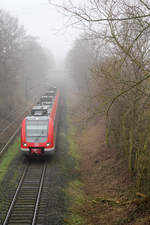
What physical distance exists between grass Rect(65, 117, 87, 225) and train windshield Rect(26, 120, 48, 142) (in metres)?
2.45

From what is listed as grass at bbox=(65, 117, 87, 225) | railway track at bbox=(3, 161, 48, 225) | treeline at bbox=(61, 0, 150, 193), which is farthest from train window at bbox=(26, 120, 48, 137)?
treeline at bbox=(61, 0, 150, 193)

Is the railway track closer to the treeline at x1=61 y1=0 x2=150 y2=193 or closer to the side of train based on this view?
the side of train

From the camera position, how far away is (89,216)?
9.62 meters

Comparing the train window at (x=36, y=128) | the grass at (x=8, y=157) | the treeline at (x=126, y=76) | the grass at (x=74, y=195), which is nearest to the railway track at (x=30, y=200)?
the grass at (x=74, y=195)

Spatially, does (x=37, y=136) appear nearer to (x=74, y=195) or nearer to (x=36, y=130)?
(x=36, y=130)

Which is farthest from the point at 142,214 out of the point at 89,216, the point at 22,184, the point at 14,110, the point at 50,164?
the point at 14,110

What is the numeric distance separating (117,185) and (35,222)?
187 inches

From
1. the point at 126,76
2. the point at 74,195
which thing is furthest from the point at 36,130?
the point at 126,76

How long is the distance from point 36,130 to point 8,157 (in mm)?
2693

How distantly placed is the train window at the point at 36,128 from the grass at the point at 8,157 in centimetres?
211

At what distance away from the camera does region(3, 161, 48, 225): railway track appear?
350 inches

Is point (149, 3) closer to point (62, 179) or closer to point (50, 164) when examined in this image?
point (62, 179)

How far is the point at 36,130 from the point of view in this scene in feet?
49.6

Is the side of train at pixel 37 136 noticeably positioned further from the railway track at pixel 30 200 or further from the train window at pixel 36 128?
the railway track at pixel 30 200
